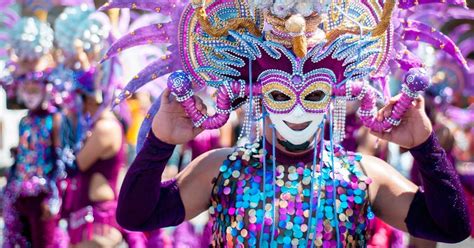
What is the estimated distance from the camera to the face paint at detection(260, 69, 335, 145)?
2490 millimetres

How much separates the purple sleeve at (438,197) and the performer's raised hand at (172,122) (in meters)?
0.69

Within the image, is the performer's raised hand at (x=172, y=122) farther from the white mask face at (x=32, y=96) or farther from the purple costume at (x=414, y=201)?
the white mask face at (x=32, y=96)

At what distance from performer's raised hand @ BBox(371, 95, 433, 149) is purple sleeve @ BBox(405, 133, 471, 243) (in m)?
0.03

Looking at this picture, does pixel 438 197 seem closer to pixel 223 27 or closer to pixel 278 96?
pixel 278 96

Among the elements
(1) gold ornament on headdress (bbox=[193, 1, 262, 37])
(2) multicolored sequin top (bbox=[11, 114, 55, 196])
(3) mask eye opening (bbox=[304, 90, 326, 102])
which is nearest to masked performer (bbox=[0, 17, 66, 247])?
(2) multicolored sequin top (bbox=[11, 114, 55, 196])

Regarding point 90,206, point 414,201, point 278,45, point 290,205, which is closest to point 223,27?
point 278,45

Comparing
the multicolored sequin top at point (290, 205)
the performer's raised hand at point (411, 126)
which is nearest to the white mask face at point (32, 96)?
the multicolored sequin top at point (290, 205)

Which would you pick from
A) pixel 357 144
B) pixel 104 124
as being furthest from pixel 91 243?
pixel 357 144

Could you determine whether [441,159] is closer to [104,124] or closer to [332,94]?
[332,94]

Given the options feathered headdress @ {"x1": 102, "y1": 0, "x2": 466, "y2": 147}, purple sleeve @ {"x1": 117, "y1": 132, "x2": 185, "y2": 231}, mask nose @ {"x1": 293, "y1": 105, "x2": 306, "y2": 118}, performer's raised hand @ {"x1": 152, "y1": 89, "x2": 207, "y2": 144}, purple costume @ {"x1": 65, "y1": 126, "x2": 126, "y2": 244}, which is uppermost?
feathered headdress @ {"x1": 102, "y1": 0, "x2": 466, "y2": 147}

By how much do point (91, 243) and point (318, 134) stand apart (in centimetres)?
229

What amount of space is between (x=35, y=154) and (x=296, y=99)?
9.06 feet

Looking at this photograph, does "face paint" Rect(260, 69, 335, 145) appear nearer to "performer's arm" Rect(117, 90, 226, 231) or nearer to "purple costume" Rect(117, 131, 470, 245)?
"performer's arm" Rect(117, 90, 226, 231)

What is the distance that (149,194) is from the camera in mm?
2561
